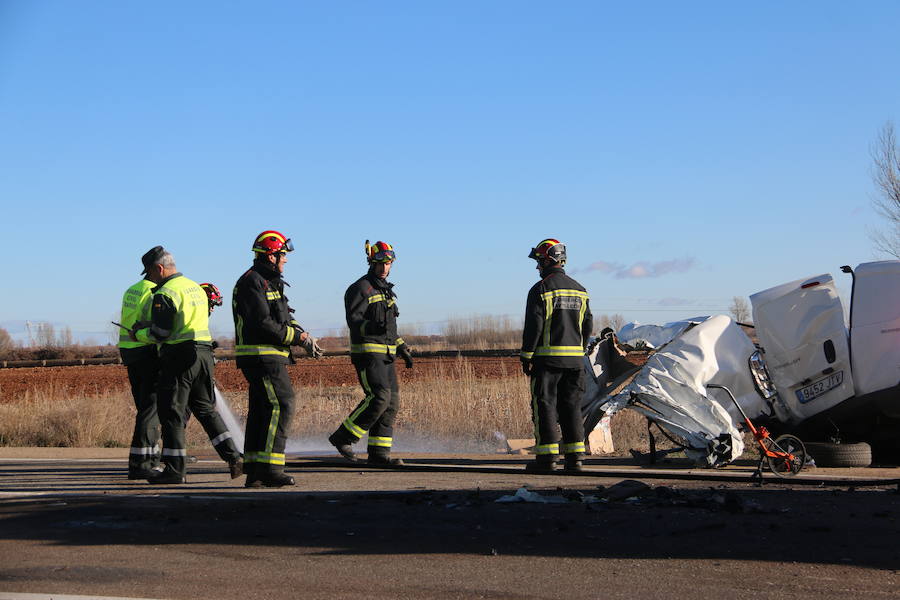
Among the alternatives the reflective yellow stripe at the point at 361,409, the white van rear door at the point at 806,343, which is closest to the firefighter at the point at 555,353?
the reflective yellow stripe at the point at 361,409

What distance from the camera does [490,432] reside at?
596 inches

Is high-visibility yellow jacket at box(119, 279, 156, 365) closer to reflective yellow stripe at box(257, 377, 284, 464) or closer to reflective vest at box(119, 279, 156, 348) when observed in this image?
reflective vest at box(119, 279, 156, 348)

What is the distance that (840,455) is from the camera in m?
9.84

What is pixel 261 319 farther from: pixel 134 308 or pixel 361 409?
pixel 361 409

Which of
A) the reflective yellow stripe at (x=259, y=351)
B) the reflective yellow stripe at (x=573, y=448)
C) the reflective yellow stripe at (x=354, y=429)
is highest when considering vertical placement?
the reflective yellow stripe at (x=259, y=351)

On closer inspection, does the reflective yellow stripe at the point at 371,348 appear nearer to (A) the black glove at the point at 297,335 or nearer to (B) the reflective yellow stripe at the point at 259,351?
(A) the black glove at the point at 297,335

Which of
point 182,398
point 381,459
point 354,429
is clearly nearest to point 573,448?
point 381,459

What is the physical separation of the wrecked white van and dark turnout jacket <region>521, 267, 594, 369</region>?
2.19 feet

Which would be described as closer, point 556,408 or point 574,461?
point 574,461

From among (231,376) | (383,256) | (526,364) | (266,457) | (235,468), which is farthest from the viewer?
(231,376)

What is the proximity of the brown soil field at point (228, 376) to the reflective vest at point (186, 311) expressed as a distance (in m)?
18.4

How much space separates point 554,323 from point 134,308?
3983mm

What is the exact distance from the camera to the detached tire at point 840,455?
984 centimetres

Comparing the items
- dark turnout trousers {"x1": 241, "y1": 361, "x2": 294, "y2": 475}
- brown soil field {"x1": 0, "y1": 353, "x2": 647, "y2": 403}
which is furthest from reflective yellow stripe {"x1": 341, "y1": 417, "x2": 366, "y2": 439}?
brown soil field {"x1": 0, "y1": 353, "x2": 647, "y2": 403}
